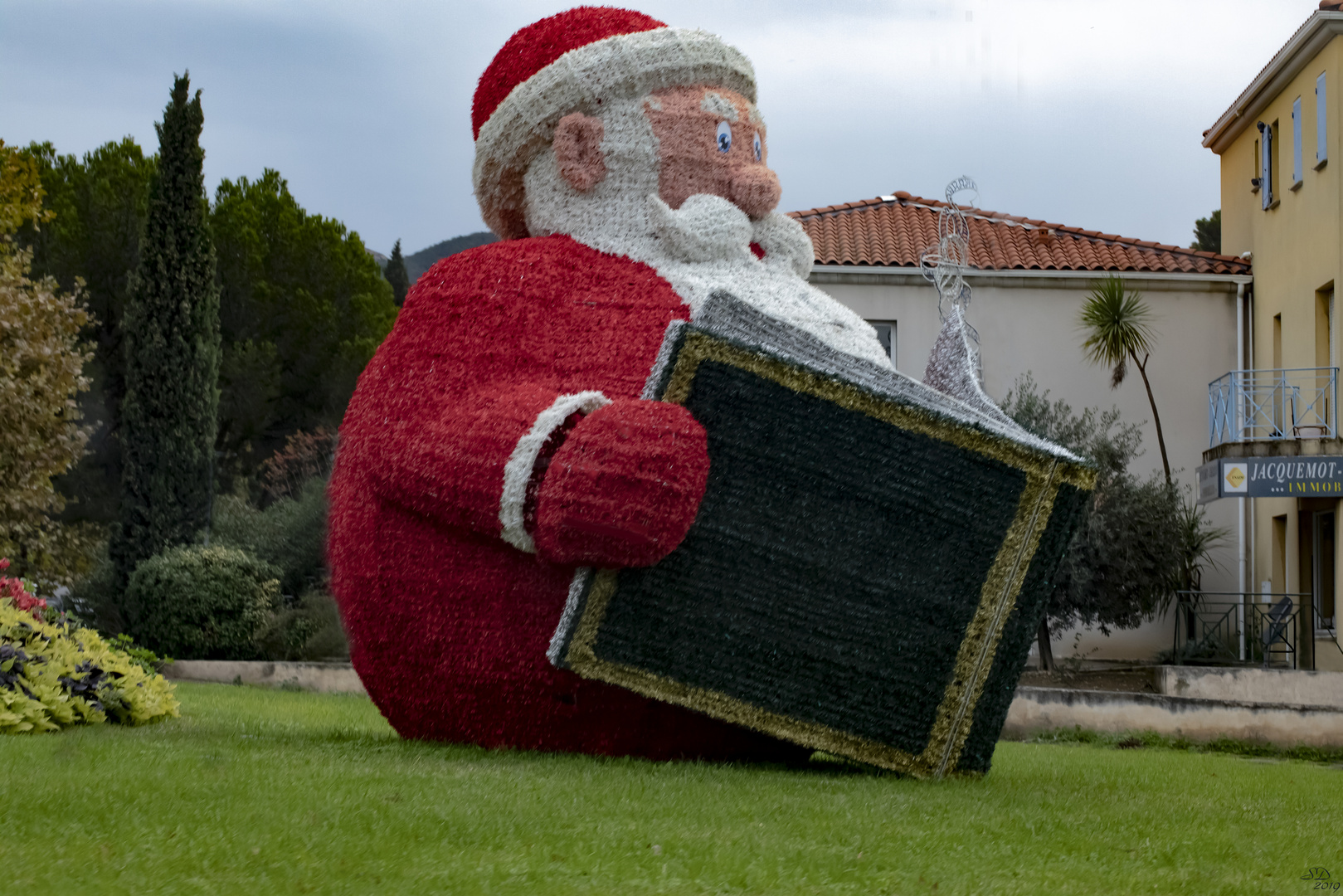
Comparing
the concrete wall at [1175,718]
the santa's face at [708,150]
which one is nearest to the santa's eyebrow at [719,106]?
the santa's face at [708,150]

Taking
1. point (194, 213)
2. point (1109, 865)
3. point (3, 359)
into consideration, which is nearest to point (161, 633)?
point (3, 359)

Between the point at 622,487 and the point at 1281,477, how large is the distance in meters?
12.2

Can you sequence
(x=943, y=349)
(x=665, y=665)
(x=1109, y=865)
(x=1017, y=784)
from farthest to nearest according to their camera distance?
(x=943, y=349) → (x=1017, y=784) → (x=665, y=665) → (x=1109, y=865)

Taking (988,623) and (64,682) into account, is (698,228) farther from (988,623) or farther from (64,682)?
(64,682)

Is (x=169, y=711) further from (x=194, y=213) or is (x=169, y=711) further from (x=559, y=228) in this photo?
(x=194, y=213)

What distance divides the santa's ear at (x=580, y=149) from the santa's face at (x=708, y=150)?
0.24 m

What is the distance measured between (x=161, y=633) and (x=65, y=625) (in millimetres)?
8116

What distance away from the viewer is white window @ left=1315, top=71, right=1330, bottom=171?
1564 cm

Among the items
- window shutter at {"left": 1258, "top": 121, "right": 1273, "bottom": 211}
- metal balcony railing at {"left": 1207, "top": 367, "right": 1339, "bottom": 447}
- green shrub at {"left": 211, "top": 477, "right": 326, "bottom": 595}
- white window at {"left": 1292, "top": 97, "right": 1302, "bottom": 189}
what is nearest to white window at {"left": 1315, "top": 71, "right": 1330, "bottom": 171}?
white window at {"left": 1292, "top": 97, "right": 1302, "bottom": 189}

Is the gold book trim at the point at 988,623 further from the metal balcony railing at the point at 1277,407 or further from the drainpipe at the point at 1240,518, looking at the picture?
the drainpipe at the point at 1240,518

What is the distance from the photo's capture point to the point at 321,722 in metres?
7.50

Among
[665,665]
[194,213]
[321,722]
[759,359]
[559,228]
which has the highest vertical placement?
[194,213]

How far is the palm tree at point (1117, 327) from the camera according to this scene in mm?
16797

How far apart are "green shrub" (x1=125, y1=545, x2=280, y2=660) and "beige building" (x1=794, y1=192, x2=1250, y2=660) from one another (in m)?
8.26
